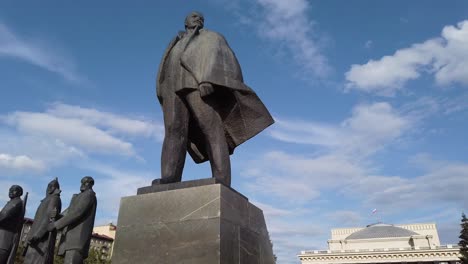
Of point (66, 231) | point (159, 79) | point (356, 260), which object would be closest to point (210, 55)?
point (159, 79)

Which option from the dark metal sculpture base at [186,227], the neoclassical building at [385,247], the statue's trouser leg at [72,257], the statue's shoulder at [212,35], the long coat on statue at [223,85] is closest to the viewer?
the dark metal sculpture base at [186,227]

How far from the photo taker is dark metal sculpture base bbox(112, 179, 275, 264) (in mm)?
5238

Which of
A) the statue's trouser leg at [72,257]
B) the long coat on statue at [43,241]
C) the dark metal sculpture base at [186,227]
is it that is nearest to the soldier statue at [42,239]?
the long coat on statue at [43,241]

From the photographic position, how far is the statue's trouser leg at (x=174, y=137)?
6422 millimetres

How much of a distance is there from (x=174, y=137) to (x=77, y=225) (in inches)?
88.4

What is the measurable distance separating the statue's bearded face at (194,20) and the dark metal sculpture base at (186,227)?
9.88ft

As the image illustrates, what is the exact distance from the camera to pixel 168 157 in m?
6.45

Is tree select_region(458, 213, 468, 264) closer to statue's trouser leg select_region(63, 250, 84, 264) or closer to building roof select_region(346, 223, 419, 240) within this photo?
building roof select_region(346, 223, 419, 240)

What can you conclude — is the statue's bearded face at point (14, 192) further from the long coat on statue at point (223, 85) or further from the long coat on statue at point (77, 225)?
the long coat on statue at point (223, 85)

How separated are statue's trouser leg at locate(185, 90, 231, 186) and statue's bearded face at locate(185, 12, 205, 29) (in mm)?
1470

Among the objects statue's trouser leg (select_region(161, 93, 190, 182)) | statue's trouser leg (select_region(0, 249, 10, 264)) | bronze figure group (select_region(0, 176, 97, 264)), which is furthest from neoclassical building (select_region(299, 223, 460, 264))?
statue's trouser leg (select_region(161, 93, 190, 182))

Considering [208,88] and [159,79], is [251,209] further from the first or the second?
[159,79]

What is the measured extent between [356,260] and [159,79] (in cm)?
7941

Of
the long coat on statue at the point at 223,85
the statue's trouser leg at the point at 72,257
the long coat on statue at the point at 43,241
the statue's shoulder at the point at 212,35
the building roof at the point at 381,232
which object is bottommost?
the statue's trouser leg at the point at 72,257
